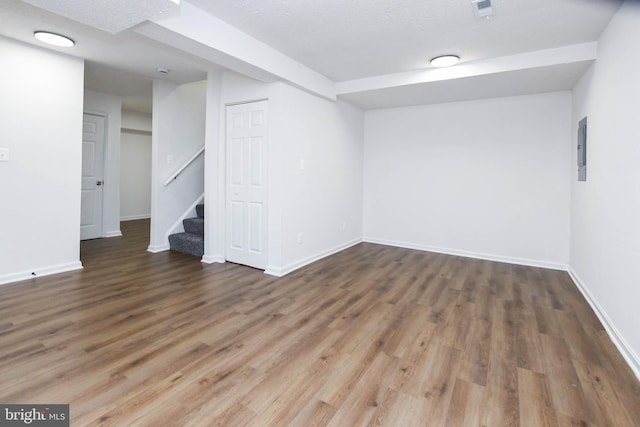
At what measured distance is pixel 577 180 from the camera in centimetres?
367

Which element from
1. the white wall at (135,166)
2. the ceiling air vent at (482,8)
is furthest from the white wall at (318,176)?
the white wall at (135,166)

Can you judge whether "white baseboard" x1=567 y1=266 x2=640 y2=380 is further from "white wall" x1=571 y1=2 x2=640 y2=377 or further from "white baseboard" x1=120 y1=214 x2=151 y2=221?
"white baseboard" x1=120 y1=214 x2=151 y2=221

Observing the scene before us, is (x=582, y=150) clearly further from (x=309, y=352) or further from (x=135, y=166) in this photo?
(x=135, y=166)

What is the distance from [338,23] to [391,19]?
43cm

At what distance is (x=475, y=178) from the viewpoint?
4.73m

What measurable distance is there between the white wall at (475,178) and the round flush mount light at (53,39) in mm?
4051

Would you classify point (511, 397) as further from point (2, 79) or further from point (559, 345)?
point (2, 79)

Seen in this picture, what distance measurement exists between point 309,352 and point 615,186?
97.6 inches

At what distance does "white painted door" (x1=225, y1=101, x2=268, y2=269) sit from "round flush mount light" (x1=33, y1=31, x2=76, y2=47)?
1658 millimetres

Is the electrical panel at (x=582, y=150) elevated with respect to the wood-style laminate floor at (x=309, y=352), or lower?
elevated

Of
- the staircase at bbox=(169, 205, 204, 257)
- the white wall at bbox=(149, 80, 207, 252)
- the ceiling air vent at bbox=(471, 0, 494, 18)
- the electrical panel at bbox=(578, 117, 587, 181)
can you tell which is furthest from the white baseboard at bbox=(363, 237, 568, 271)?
the ceiling air vent at bbox=(471, 0, 494, 18)

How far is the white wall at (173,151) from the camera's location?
4750mm

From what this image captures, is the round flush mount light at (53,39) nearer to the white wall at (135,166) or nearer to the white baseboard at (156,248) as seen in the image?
the white baseboard at (156,248)

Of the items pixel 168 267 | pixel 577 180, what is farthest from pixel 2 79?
pixel 577 180
